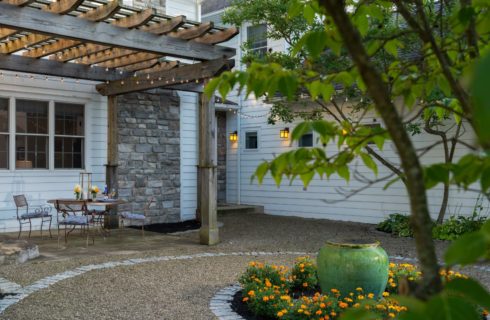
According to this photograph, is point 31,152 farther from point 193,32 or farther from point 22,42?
point 193,32

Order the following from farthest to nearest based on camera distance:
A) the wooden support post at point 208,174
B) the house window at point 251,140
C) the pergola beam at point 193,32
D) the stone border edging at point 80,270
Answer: the house window at point 251,140
the wooden support post at point 208,174
the pergola beam at point 193,32
the stone border edging at point 80,270

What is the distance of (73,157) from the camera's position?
10.6 meters

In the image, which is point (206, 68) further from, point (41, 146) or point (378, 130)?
point (378, 130)

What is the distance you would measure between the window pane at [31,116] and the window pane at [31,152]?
15cm

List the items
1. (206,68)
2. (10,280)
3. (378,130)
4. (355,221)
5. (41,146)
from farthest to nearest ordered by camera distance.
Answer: (355,221)
(41,146)
(206,68)
(10,280)
(378,130)

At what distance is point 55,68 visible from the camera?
9.48 m

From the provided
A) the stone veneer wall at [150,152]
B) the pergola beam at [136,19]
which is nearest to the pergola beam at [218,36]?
the pergola beam at [136,19]

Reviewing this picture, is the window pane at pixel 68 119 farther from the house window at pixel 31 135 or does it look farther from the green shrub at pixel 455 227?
the green shrub at pixel 455 227

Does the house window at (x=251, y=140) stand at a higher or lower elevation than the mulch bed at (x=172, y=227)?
higher

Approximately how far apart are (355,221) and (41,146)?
A: 22.9 feet

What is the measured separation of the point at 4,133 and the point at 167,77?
3.21 m

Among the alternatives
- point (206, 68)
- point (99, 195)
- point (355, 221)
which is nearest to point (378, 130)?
point (206, 68)

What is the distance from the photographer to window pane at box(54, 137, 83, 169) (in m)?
10.4

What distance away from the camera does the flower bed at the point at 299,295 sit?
4.25m
